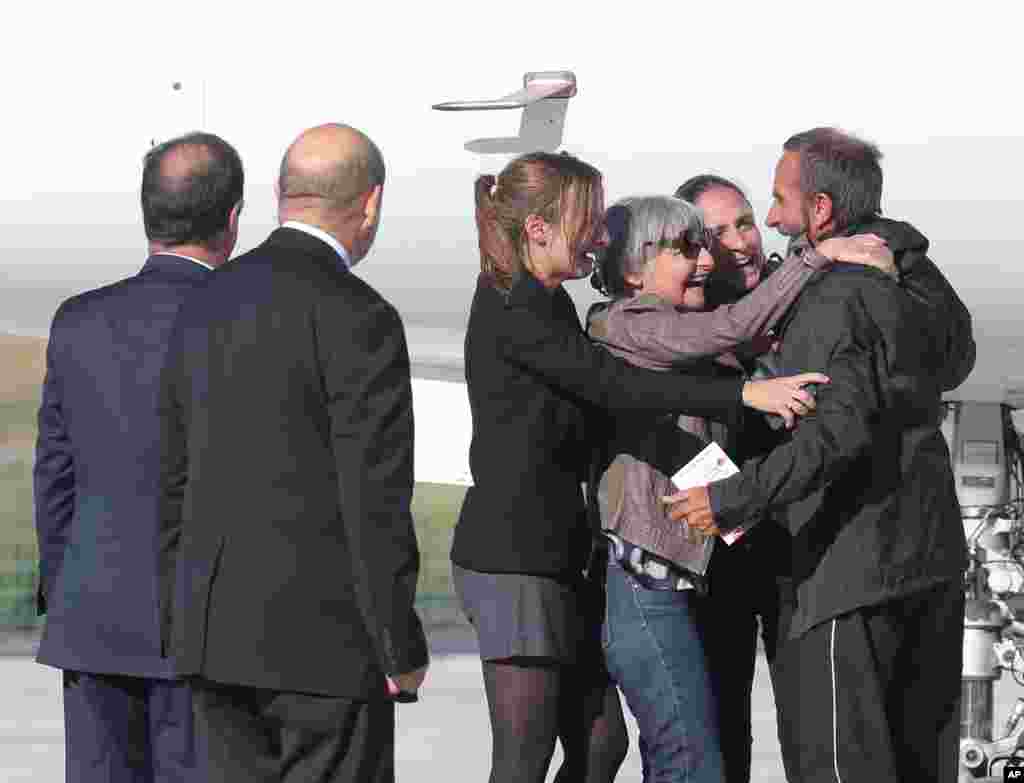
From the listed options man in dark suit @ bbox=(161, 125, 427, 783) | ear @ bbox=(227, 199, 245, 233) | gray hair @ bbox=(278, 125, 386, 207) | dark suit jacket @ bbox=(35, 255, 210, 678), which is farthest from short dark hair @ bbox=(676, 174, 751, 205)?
man in dark suit @ bbox=(161, 125, 427, 783)

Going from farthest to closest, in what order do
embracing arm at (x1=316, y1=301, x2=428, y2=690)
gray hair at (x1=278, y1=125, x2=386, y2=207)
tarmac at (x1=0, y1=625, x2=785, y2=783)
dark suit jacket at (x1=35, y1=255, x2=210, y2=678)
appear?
tarmac at (x1=0, y1=625, x2=785, y2=783) < dark suit jacket at (x1=35, y1=255, x2=210, y2=678) < gray hair at (x1=278, y1=125, x2=386, y2=207) < embracing arm at (x1=316, y1=301, x2=428, y2=690)

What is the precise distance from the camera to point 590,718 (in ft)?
12.0

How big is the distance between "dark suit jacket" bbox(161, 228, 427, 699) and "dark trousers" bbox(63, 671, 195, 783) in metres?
0.54

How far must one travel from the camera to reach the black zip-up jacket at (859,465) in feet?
11.1

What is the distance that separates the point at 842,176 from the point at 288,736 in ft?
4.73

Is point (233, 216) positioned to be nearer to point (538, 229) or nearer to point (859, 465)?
point (538, 229)

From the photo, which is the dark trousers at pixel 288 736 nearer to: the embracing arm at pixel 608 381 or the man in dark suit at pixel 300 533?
the man in dark suit at pixel 300 533

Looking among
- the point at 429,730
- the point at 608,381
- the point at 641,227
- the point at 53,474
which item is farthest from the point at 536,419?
the point at 429,730

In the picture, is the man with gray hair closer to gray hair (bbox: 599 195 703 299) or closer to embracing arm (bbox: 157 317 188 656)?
gray hair (bbox: 599 195 703 299)

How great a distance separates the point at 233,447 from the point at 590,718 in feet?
3.53

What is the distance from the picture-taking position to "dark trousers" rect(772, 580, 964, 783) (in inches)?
137

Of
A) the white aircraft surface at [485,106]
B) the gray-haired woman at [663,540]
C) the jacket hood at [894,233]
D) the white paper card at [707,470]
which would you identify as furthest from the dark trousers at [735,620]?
the white aircraft surface at [485,106]

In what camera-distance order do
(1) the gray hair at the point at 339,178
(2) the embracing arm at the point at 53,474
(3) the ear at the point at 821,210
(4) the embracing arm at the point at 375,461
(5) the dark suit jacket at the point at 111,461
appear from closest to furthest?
(4) the embracing arm at the point at 375,461
(1) the gray hair at the point at 339,178
(5) the dark suit jacket at the point at 111,461
(2) the embracing arm at the point at 53,474
(3) the ear at the point at 821,210

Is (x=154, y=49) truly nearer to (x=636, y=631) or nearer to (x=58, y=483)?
Answer: (x=58, y=483)
